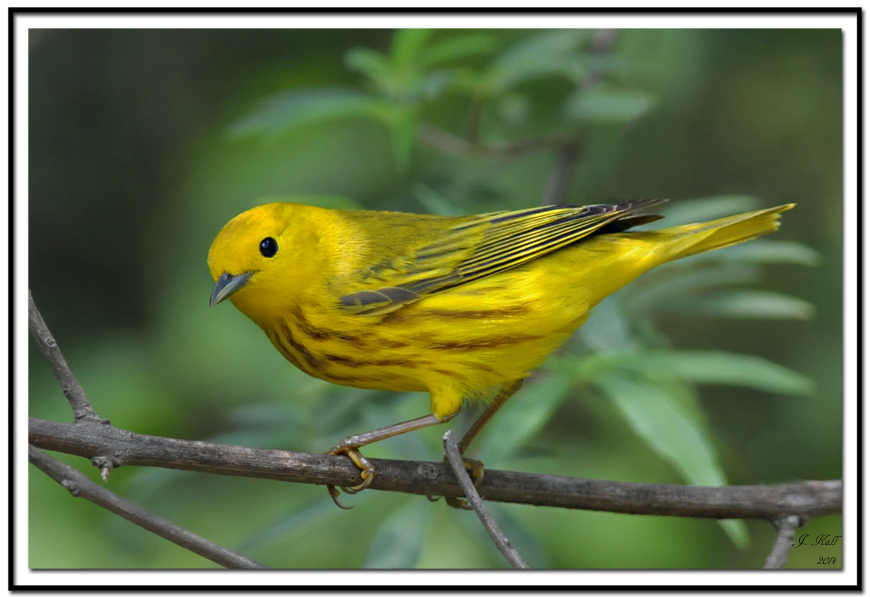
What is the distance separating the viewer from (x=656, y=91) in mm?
3799

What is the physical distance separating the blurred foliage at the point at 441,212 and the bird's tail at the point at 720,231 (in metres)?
0.37

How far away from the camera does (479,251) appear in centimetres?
266

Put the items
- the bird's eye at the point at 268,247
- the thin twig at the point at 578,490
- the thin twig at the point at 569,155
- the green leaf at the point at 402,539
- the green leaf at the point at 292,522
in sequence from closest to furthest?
the thin twig at the point at 578,490 < the bird's eye at the point at 268,247 < the green leaf at the point at 402,539 < the green leaf at the point at 292,522 < the thin twig at the point at 569,155

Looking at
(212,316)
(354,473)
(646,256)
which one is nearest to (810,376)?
(646,256)

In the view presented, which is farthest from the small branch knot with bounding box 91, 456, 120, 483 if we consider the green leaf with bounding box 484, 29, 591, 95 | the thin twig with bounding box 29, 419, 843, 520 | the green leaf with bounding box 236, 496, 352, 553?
the green leaf with bounding box 484, 29, 591, 95

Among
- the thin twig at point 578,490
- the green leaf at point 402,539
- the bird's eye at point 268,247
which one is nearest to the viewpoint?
A: the thin twig at point 578,490

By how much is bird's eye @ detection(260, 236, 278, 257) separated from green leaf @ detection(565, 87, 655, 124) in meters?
1.52

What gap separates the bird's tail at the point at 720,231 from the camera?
2613mm

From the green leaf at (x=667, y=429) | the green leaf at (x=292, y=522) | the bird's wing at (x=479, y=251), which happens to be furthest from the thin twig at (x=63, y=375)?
the green leaf at (x=667, y=429)

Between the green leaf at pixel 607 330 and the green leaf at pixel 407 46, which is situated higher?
the green leaf at pixel 407 46

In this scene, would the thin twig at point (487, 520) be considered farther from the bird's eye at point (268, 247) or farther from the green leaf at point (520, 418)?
the bird's eye at point (268, 247)

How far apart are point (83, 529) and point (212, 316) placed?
1261mm

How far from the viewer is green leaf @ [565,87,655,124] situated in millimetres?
3203
